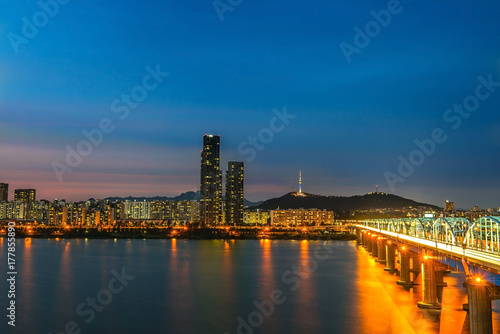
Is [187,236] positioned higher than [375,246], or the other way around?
[375,246]

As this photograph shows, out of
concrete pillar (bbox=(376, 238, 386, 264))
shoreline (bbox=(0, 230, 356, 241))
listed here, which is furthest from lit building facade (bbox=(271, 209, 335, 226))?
concrete pillar (bbox=(376, 238, 386, 264))

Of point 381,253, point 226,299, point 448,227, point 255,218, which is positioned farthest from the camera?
point 255,218

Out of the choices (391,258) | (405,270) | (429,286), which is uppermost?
(429,286)

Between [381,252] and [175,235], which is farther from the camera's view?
[175,235]

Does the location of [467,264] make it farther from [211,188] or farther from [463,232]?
[211,188]

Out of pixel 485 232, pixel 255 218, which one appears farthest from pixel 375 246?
pixel 255 218

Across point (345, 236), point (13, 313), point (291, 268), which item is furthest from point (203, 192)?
point (13, 313)

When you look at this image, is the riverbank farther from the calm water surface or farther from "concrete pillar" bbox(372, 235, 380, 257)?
the calm water surface
